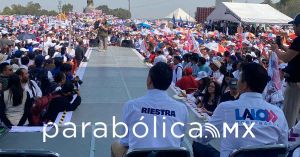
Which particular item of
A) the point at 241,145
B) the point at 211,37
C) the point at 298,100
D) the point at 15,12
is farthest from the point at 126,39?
the point at 15,12

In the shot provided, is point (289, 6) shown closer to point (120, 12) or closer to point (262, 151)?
point (120, 12)

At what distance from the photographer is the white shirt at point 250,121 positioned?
3.82 m

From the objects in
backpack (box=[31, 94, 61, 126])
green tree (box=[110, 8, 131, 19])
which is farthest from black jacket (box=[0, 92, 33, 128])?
green tree (box=[110, 8, 131, 19])

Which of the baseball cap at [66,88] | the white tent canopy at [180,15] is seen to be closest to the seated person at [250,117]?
the baseball cap at [66,88]

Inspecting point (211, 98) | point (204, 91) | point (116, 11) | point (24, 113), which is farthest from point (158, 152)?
point (116, 11)

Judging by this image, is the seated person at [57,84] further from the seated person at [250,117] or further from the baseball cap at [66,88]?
the seated person at [250,117]

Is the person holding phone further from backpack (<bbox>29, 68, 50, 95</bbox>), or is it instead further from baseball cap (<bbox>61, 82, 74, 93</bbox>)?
backpack (<bbox>29, 68, 50, 95</bbox>)

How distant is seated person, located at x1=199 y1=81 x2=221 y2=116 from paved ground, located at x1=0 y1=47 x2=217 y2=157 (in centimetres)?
32

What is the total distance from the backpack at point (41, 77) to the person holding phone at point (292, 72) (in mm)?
5291

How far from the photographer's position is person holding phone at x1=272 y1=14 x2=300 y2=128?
18.8ft

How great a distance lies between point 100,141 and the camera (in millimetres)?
7094

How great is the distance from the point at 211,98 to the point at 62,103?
8.79 ft

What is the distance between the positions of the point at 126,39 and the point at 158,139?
31194 millimetres

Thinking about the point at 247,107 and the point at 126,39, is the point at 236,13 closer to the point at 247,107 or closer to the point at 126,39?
the point at 126,39
